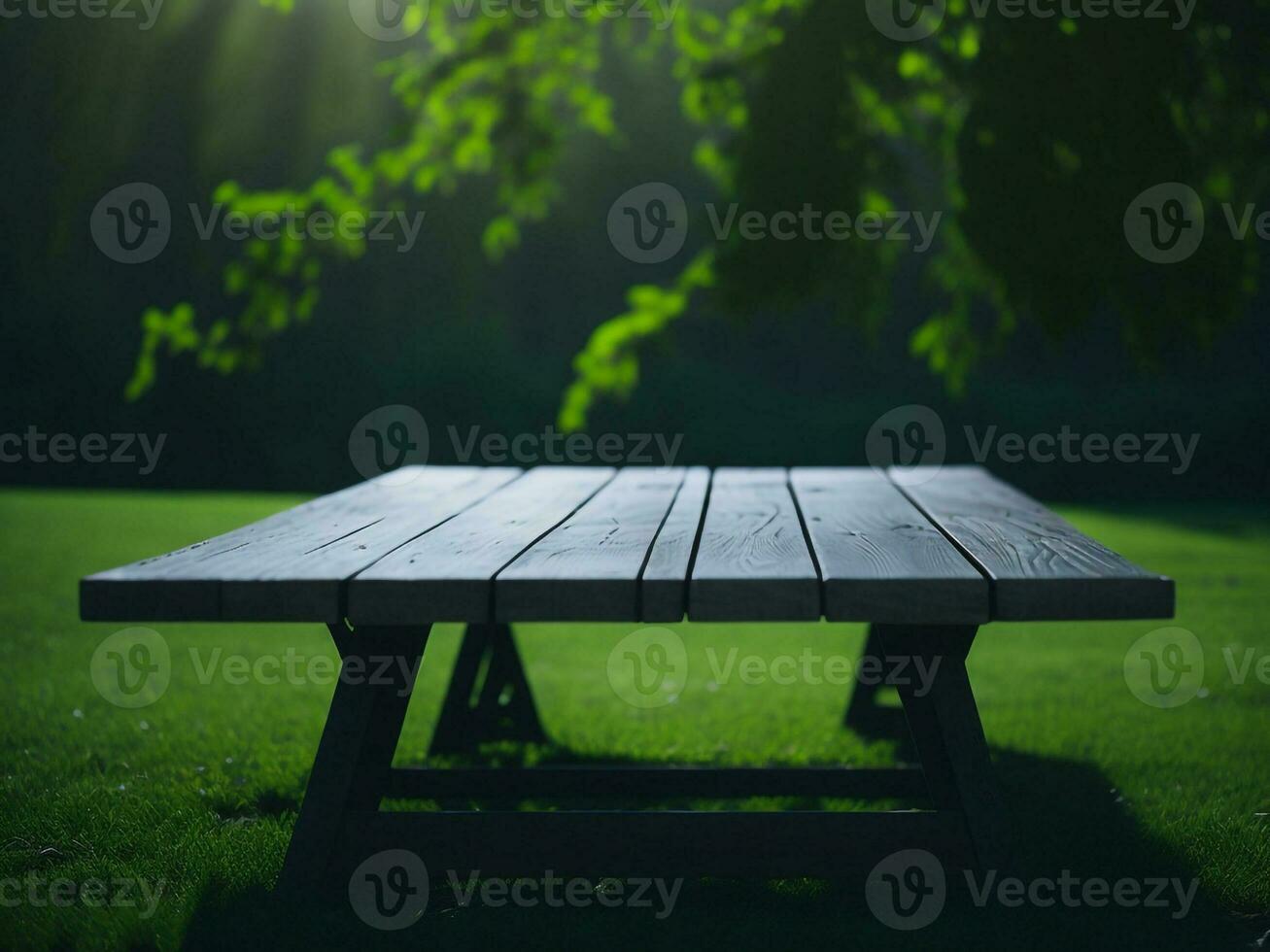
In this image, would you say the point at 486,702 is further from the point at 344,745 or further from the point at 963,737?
the point at 963,737

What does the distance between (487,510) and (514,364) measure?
14.4m

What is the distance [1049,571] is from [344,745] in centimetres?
109

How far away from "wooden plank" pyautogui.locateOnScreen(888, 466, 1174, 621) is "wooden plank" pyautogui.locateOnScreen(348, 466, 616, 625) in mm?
706

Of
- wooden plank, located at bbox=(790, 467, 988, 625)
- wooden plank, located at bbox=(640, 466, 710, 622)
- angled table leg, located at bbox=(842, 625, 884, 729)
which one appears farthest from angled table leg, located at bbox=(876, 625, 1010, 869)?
angled table leg, located at bbox=(842, 625, 884, 729)

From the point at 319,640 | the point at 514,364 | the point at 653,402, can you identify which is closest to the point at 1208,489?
the point at 653,402

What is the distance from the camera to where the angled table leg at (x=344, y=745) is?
1759 mm

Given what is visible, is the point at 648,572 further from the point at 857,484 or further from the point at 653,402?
the point at 653,402

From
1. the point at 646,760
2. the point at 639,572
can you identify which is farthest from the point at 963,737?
the point at 646,760

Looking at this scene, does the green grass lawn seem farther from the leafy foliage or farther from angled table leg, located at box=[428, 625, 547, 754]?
the leafy foliage

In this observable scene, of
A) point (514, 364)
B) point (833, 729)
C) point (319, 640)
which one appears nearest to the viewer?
point (833, 729)

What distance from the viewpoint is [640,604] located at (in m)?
1.51

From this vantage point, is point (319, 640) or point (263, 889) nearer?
point (263, 889)

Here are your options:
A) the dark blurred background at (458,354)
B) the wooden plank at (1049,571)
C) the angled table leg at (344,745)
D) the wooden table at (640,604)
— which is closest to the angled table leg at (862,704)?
the wooden table at (640,604)

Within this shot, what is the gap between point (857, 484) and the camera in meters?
2.92
